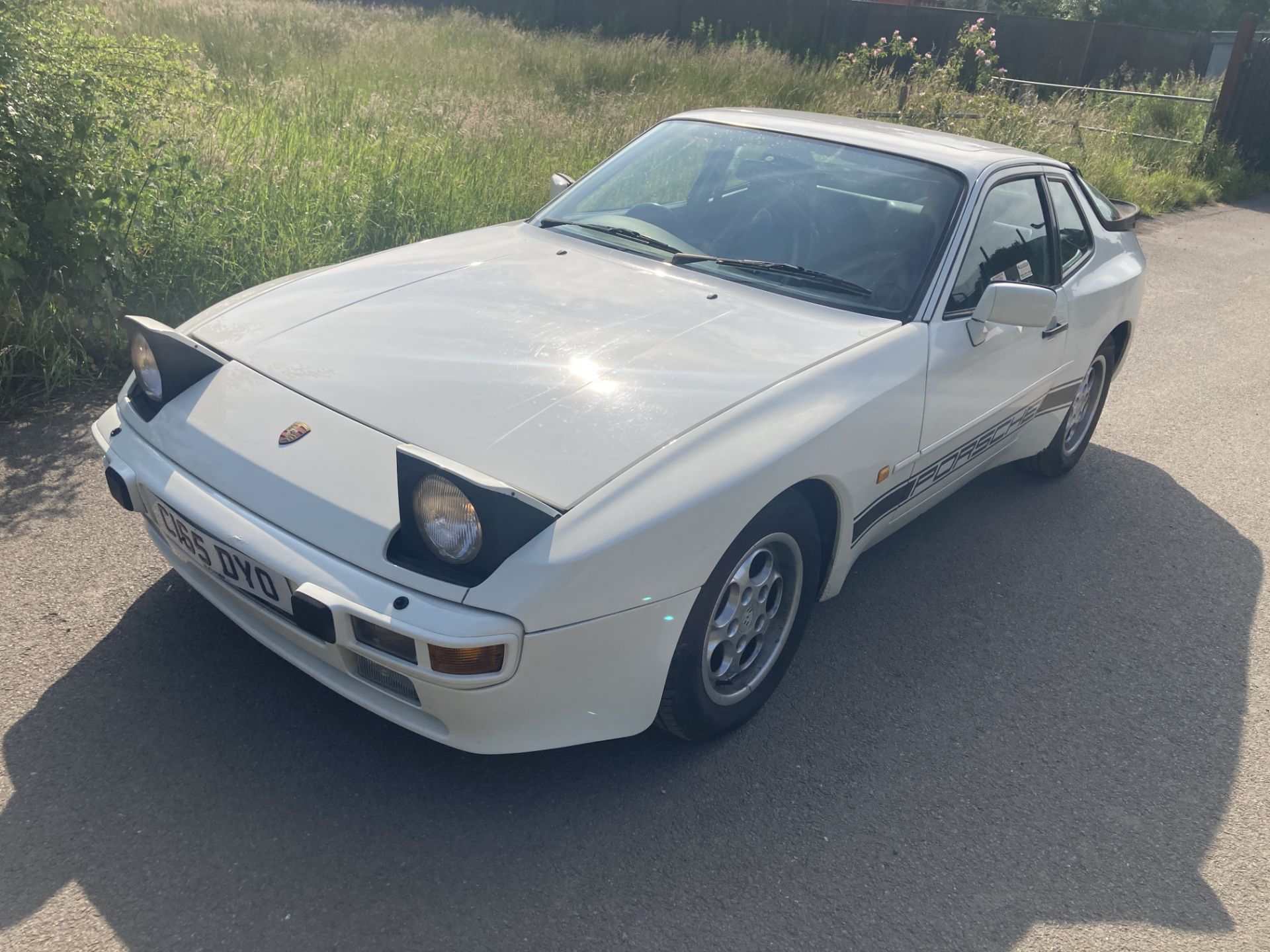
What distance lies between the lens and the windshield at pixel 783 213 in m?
3.22

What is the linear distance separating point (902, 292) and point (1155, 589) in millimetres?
1693

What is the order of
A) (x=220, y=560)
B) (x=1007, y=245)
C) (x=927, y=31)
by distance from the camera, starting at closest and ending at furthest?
1. (x=220, y=560)
2. (x=1007, y=245)
3. (x=927, y=31)

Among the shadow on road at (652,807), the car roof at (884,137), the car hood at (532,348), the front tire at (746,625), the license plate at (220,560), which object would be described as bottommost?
the shadow on road at (652,807)

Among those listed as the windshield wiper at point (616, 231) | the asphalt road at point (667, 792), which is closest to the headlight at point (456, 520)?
the asphalt road at point (667, 792)

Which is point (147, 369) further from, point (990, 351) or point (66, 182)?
point (990, 351)

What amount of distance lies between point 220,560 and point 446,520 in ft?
2.09

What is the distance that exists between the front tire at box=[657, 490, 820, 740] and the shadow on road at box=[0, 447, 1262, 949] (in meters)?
0.14

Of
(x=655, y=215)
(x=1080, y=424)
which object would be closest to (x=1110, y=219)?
(x=1080, y=424)

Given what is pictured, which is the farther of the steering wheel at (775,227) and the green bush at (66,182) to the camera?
the green bush at (66,182)

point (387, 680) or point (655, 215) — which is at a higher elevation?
point (655, 215)

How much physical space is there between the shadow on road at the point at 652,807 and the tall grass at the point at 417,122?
283cm

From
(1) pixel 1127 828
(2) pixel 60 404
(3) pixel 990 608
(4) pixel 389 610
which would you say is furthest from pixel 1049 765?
(2) pixel 60 404

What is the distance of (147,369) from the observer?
2730mm

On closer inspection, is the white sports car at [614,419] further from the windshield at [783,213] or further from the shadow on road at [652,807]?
the shadow on road at [652,807]
